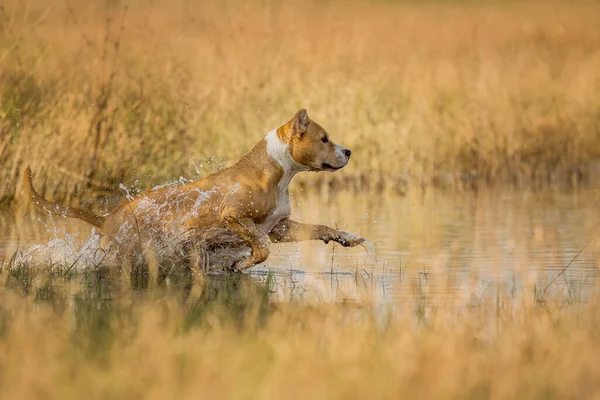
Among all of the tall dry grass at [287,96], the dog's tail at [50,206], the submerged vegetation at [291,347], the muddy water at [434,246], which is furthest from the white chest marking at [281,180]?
the tall dry grass at [287,96]

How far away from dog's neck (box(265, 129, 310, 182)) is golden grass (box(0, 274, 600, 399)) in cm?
221

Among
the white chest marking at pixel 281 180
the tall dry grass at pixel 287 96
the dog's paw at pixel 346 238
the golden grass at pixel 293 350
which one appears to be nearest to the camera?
the golden grass at pixel 293 350

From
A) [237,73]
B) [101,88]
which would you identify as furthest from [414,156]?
[101,88]

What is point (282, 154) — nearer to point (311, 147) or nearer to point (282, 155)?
point (282, 155)

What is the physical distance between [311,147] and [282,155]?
0.79ft

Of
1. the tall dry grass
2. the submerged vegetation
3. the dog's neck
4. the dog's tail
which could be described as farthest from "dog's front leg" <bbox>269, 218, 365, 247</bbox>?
the tall dry grass

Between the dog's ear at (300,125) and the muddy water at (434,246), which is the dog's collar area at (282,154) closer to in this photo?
the dog's ear at (300,125)

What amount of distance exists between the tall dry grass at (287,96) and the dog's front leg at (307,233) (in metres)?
4.99

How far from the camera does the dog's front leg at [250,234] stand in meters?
9.84

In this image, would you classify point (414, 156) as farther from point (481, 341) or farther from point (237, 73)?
point (481, 341)

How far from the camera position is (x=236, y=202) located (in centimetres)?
988

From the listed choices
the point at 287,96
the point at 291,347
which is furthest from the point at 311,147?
the point at 287,96

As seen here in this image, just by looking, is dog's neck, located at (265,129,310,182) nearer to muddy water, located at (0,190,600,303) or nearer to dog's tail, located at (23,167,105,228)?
muddy water, located at (0,190,600,303)

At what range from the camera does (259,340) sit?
21.8 feet
